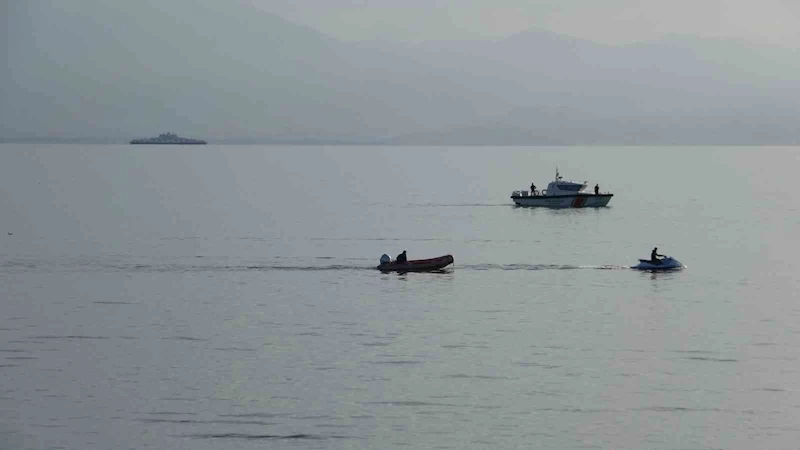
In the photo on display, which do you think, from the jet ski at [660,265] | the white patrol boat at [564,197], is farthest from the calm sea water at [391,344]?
the white patrol boat at [564,197]

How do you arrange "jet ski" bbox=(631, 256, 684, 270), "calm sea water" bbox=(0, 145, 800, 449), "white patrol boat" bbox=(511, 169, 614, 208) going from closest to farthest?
"calm sea water" bbox=(0, 145, 800, 449) → "jet ski" bbox=(631, 256, 684, 270) → "white patrol boat" bbox=(511, 169, 614, 208)

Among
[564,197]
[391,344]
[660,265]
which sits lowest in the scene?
[391,344]

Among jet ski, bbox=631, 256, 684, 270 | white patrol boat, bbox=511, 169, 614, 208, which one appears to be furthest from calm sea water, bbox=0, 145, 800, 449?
white patrol boat, bbox=511, 169, 614, 208

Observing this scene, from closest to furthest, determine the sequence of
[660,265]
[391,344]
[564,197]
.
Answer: [391,344] → [660,265] → [564,197]

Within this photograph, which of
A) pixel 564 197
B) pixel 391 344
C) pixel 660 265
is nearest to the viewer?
pixel 391 344

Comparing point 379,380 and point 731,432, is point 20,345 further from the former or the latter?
point 731,432

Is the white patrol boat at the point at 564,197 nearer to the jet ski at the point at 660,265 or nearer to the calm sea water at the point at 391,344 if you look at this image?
the calm sea water at the point at 391,344

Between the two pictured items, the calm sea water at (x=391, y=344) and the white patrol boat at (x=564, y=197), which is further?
the white patrol boat at (x=564, y=197)

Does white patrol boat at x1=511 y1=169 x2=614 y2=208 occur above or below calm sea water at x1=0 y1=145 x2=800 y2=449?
above

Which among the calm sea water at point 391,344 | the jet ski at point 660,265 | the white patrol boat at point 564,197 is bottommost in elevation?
the calm sea water at point 391,344

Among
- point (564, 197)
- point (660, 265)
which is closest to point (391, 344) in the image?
point (660, 265)

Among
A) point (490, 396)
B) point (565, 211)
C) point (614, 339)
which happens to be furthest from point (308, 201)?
point (490, 396)

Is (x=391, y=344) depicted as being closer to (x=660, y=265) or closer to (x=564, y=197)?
(x=660, y=265)

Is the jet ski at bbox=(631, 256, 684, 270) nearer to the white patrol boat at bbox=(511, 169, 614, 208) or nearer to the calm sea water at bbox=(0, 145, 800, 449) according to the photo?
the calm sea water at bbox=(0, 145, 800, 449)
